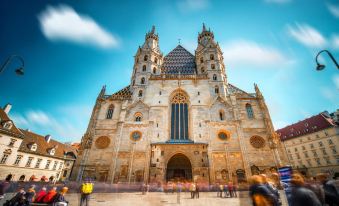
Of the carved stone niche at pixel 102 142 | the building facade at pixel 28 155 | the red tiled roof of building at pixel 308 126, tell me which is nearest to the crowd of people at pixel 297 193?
the carved stone niche at pixel 102 142

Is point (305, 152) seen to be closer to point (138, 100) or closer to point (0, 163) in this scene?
point (138, 100)

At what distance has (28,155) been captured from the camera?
27.2 metres

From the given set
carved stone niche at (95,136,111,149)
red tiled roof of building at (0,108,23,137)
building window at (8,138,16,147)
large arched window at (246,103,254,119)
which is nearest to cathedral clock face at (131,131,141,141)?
carved stone niche at (95,136,111,149)

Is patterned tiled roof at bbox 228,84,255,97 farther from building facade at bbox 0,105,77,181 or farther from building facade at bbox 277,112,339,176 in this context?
building facade at bbox 0,105,77,181

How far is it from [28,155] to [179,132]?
83.9ft

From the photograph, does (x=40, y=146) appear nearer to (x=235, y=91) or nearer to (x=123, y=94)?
(x=123, y=94)

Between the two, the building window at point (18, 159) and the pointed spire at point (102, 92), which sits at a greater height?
the pointed spire at point (102, 92)

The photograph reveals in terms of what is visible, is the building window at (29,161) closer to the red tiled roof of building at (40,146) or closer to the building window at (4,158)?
the red tiled roof of building at (40,146)

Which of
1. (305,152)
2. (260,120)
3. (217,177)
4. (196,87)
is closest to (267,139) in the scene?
(260,120)

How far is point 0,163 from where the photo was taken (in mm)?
22625

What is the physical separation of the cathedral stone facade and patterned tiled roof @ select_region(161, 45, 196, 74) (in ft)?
10.8

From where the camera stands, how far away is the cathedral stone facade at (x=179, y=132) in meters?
20.1

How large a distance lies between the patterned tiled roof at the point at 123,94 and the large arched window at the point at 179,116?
22.9ft

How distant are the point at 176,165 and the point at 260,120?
1321cm
